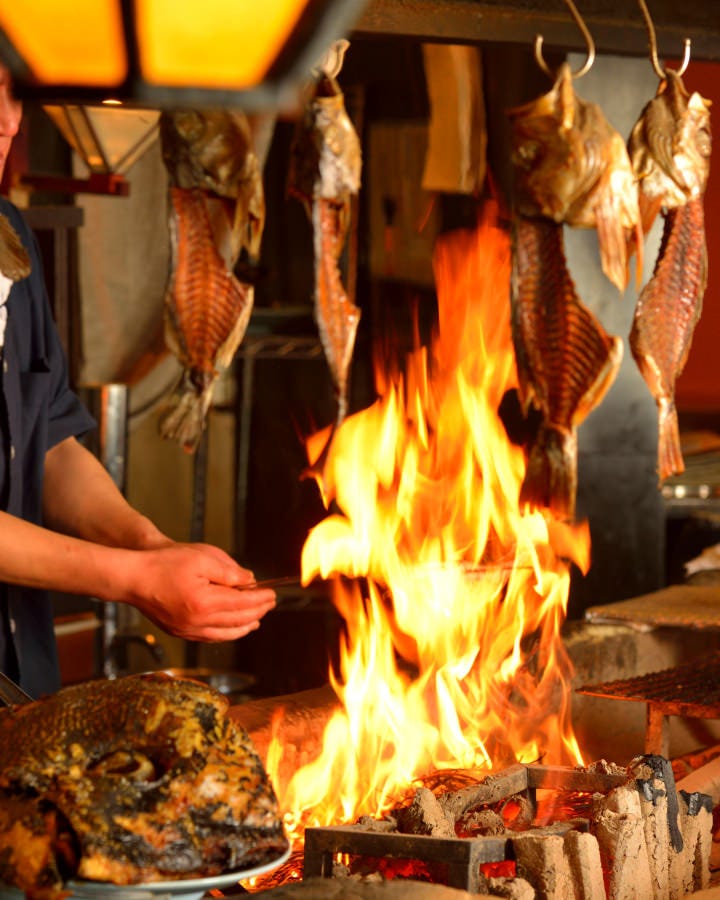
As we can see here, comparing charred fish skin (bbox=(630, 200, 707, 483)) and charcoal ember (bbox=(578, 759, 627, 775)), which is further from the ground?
charred fish skin (bbox=(630, 200, 707, 483))

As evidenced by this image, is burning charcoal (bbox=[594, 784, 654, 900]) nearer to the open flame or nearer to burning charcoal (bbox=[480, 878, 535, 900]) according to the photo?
burning charcoal (bbox=[480, 878, 535, 900])

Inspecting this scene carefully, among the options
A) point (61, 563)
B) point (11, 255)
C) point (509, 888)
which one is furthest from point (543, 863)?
point (11, 255)

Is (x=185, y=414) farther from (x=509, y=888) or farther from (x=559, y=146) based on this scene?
(x=509, y=888)

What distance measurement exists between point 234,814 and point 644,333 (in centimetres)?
274

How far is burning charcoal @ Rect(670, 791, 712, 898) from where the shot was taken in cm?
260

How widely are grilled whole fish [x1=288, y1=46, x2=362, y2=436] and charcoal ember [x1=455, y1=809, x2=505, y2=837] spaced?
176 cm

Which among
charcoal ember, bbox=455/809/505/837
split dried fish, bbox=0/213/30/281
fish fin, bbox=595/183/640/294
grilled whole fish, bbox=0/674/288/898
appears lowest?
charcoal ember, bbox=455/809/505/837

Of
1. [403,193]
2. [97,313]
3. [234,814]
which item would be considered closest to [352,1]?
[234,814]

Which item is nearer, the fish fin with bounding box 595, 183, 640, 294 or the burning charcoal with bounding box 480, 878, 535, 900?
the burning charcoal with bounding box 480, 878, 535, 900

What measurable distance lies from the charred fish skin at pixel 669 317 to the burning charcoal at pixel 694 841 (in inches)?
64.1

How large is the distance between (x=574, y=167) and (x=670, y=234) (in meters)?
0.53

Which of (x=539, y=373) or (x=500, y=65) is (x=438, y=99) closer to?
(x=500, y=65)

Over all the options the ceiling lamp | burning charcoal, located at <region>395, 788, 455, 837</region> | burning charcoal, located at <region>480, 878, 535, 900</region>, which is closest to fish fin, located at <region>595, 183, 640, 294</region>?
burning charcoal, located at <region>395, 788, 455, 837</region>

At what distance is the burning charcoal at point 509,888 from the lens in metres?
2.12
